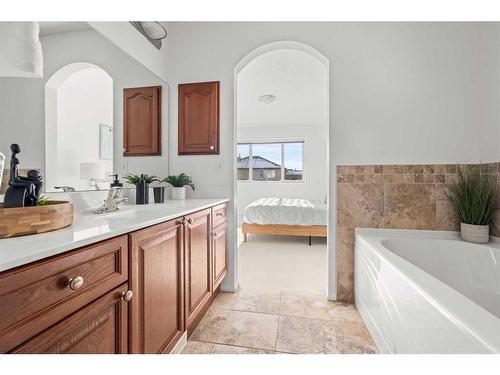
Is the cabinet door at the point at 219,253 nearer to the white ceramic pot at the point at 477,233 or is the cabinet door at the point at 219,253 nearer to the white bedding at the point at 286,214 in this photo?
the white bedding at the point at 286,214

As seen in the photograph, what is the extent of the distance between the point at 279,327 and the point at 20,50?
80.9 inches

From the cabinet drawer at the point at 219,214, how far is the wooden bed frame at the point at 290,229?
170cm

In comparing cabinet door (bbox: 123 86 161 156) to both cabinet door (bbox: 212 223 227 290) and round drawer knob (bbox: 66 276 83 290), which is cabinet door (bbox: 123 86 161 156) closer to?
cabinet door (bbox: 212 223 227 290)

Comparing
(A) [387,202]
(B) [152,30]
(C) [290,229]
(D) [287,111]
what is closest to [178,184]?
(B) [152,30]

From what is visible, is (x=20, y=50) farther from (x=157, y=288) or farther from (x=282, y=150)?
(x=282, y=150)

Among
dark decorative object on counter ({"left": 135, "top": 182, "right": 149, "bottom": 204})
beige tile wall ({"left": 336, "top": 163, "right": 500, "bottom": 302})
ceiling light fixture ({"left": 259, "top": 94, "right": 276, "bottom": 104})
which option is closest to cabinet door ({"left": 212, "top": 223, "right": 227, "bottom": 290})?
dark decorative object on counter ({"left": 135, "top": 182, "right": 149, "bottom": 204})

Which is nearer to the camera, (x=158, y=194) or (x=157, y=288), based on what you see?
(x=157, y=288)

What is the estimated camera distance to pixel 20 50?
3.27 ft
